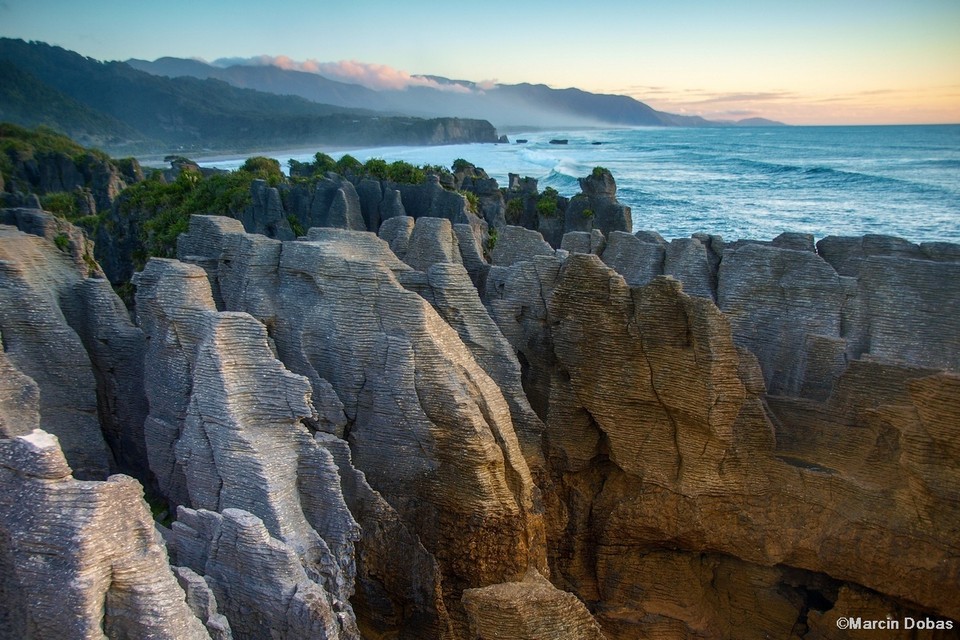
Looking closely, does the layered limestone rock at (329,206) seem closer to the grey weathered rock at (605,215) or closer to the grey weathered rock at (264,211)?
the grey weathered rock at (264,211)

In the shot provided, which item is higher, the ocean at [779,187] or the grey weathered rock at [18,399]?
the grey weathered rock at [18,399]

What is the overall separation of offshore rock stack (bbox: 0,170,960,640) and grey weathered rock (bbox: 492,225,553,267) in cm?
220

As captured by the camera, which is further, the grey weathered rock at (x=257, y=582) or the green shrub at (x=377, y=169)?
the green shrub at (x=377, y=169)

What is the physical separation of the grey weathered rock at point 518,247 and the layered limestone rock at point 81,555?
410 inches

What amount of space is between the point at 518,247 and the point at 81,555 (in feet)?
36.7

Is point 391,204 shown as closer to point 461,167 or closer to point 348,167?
point 348,167

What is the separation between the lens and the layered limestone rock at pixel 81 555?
21.8ft

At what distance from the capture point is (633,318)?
39.3 feet

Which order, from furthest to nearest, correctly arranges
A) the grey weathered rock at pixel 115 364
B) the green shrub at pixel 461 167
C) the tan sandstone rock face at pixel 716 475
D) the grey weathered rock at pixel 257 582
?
the green shrub at pixel 461 167 → the grey weathered rock at pixel 115 364 → the tan sandstone rock face at pixel 716 475 → the grey weathered rock at pixel 257 582

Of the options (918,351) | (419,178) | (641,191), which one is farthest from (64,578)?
(641,191)

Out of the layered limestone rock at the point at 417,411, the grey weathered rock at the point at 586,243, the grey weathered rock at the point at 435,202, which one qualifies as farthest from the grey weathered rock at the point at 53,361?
the grey weathered rock at the point at 435,202

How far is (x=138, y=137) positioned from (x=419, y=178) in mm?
154498

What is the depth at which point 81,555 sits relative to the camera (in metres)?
6.63

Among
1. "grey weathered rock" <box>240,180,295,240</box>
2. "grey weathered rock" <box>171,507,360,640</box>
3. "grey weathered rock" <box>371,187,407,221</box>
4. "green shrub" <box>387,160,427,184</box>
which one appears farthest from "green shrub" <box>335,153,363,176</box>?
"grey weathered rock" <box>171,507,360,640</box>
